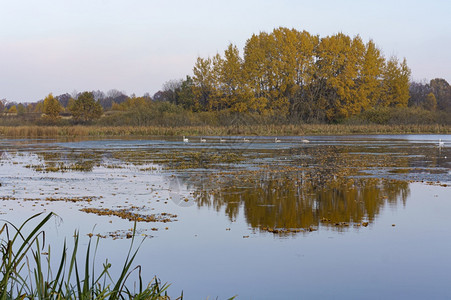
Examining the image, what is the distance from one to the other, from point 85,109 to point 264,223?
76677mm

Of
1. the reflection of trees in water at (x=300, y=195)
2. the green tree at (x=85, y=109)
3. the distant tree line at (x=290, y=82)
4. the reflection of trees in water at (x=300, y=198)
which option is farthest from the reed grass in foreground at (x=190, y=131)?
the reflection of trees in water at (x=300, y=198)

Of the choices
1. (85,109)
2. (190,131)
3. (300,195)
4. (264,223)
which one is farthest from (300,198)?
(85,109)

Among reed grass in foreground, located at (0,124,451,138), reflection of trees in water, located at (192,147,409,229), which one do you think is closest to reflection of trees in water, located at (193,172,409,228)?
reflection of trees in water, located at (192,147,409,229)

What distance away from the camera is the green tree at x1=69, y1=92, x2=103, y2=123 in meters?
83.9

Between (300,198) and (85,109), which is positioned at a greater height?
(85,109)

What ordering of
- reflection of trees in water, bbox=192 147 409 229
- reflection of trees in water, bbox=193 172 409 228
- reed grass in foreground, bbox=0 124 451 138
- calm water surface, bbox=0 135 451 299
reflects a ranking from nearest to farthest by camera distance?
1. calm water surface, bbox=0 135 451 299
2. reflection of trees in water, bbox=193 172 409 228
3. reflection of trees in water, bbox=192 147 409 229
4. reed grass in foreground, bbox=0 124 451 138

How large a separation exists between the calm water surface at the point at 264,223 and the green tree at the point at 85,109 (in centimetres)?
6236

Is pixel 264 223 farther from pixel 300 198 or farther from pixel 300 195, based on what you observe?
pixel 300 195

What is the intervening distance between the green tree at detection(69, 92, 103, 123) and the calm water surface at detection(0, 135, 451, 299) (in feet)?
205

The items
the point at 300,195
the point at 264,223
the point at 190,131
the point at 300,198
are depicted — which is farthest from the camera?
the point at 190,131

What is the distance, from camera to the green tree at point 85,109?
83.9 metres

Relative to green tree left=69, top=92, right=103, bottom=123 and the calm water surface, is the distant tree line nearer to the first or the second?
green tree left=69, top=92, right=103, bottom=123

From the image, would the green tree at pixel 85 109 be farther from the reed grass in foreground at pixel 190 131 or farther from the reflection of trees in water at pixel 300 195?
the reflection of trees in water at pixel 300 195

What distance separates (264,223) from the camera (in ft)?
37.7
